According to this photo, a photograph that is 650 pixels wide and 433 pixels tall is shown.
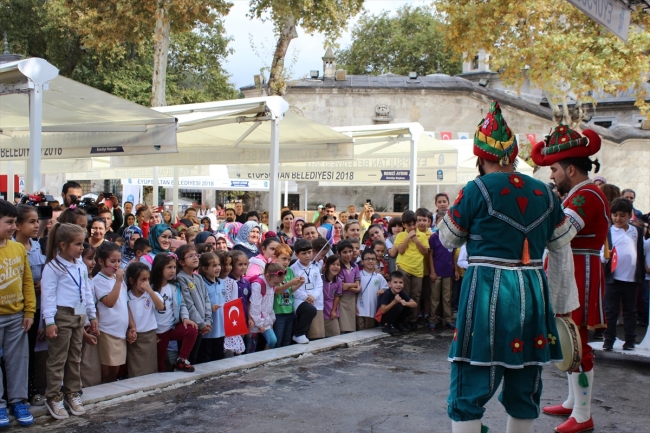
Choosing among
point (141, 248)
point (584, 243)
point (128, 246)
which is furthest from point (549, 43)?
point (584, 243)

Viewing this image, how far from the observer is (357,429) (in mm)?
5391

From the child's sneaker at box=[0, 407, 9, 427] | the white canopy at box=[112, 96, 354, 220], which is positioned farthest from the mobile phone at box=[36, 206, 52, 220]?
the white canopy at box=[112, 96, 354, 220]

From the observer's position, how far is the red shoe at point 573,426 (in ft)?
17.5

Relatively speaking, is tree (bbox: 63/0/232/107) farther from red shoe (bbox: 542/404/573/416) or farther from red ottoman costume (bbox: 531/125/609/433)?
red shoe (bbox: 542/404/573/416)

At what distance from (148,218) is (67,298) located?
6.60m

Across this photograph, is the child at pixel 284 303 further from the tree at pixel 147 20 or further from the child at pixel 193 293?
the tree at pixel 147 20

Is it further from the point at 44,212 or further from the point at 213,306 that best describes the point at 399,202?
the point at 44,212

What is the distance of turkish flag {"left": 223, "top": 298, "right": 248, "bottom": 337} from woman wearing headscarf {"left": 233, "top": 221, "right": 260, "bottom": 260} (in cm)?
195

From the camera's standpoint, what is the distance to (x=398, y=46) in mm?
58375

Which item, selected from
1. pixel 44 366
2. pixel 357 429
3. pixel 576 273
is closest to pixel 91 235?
pixel 44 366

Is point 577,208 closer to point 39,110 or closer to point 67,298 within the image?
point 67,298

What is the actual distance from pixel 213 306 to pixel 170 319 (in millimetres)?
641

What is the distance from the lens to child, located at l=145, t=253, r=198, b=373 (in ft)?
23.3

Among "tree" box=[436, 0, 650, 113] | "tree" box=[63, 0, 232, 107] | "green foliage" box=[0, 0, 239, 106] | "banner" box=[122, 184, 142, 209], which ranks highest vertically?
"green foliage" box=[0, 0, 239, 106]
